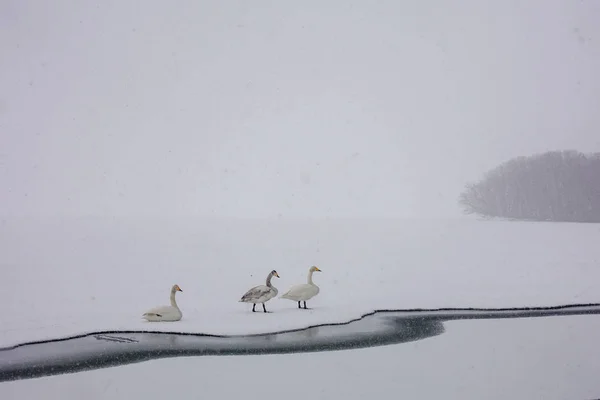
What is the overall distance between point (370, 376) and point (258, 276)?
17.6 metres

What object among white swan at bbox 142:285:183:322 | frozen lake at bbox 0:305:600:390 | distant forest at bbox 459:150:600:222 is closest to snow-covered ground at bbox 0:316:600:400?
frozen lake at bbox 0:305:600:390

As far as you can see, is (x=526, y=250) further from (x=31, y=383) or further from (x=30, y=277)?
(x=31, y=383)

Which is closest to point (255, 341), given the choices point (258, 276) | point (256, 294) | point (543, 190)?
point (256, 294)

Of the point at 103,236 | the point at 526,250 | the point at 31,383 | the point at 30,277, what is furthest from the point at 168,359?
the point at 103,236

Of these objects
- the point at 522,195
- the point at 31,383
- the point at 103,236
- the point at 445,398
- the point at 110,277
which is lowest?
the point at 445,398

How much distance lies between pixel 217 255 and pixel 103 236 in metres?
14.8

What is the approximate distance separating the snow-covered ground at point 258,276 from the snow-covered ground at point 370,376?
3.13 meters

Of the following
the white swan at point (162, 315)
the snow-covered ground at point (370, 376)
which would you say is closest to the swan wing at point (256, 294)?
the white swan at point (162, 315)

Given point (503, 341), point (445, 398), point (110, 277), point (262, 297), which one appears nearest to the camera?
point (445, 398)

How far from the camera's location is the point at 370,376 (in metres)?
10.4

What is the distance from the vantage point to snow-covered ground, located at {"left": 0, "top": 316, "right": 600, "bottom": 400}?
9516 mm

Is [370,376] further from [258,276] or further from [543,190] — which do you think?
[543,190]

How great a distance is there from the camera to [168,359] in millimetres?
11547

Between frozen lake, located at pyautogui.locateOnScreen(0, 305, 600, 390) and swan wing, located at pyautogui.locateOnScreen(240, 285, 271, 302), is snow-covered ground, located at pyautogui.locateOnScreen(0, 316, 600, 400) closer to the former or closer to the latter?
frozen lake, located at pyautogui.locateOnScreen(0, 305, 600, 390)
